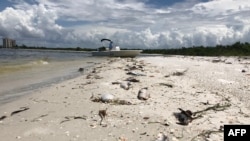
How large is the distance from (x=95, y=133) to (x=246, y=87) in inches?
274

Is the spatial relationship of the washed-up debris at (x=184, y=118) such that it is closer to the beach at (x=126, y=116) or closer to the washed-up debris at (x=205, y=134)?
the beach at (x=126, y=116)

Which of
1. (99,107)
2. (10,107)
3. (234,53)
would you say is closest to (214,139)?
(99,107)

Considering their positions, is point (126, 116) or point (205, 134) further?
point (126, 116)

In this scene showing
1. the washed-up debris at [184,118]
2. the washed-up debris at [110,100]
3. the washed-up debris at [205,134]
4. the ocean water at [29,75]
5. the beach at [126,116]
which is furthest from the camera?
the ocean water at [29,75]

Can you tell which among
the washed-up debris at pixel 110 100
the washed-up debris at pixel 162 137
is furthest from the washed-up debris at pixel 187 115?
the washed-up debris at pixel 110 100

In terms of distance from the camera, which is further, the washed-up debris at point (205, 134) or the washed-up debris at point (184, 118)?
the washed-up debris at point (184, 118)

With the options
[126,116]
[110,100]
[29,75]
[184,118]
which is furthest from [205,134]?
[29,75]

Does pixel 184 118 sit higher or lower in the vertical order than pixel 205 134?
higher

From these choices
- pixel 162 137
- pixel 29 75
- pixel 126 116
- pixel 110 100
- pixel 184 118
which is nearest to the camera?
pixel 162 137

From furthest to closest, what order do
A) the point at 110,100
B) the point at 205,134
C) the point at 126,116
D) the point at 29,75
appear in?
the point at 29,75 → the point at 110,100 → the point at 126,116 → the point at 205,134

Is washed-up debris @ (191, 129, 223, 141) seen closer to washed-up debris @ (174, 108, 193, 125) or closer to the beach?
the beach

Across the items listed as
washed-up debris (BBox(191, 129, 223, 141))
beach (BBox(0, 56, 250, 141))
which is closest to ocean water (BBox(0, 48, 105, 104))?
beach (BBox(0, 56, 250, 141))

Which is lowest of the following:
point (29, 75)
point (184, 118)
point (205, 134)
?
point (29, 75)

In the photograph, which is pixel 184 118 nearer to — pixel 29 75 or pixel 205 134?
pixel 205 134
